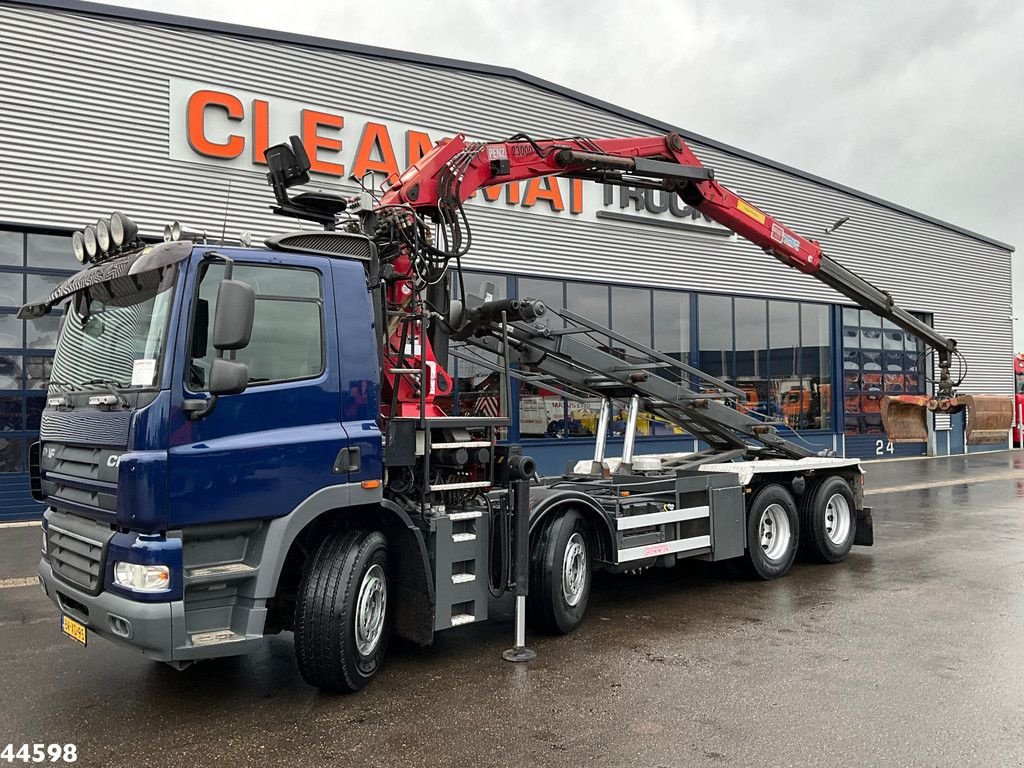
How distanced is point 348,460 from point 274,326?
36.9 inches

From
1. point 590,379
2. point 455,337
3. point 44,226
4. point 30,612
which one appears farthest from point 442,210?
point 44,226

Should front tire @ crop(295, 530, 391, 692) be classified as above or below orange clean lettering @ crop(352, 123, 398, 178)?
below

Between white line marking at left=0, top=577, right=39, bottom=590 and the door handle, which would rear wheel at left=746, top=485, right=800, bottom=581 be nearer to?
the door handle

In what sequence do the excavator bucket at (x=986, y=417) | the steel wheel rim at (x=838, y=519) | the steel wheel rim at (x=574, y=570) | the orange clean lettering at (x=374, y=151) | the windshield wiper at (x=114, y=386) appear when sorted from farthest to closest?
the orange clean lettering at (x=374, y=151) → the excavator bucket at (x=986, y=417) → the steel wheel rim at (x=838, y=519) → the steel wheel rim at (x=574, y=570) → the windshield wiper at (x=114, y=386)

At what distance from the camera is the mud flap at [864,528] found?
33.0ft

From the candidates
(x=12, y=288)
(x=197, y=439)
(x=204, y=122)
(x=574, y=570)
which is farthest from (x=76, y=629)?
(x=204, y=122)

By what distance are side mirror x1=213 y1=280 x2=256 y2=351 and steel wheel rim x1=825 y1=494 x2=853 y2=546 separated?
751 centimetres

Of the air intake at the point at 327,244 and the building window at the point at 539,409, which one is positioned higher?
the air intake at the point at 327,244

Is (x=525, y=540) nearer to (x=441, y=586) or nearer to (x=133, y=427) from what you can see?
(x=441, y=586)

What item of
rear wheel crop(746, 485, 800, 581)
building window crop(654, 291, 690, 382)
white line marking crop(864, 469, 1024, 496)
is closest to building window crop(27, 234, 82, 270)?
rear wheel crop(746, 485, 800, 581)

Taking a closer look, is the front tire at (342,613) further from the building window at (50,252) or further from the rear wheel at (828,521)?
the building window at (50,252)

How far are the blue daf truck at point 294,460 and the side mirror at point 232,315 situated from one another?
0.5 inches

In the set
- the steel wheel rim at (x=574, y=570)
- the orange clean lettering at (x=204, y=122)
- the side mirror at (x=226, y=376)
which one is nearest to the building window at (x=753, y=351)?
the orange clean lettering at (x=204, y=122)

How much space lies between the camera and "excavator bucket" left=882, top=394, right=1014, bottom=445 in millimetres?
12992
